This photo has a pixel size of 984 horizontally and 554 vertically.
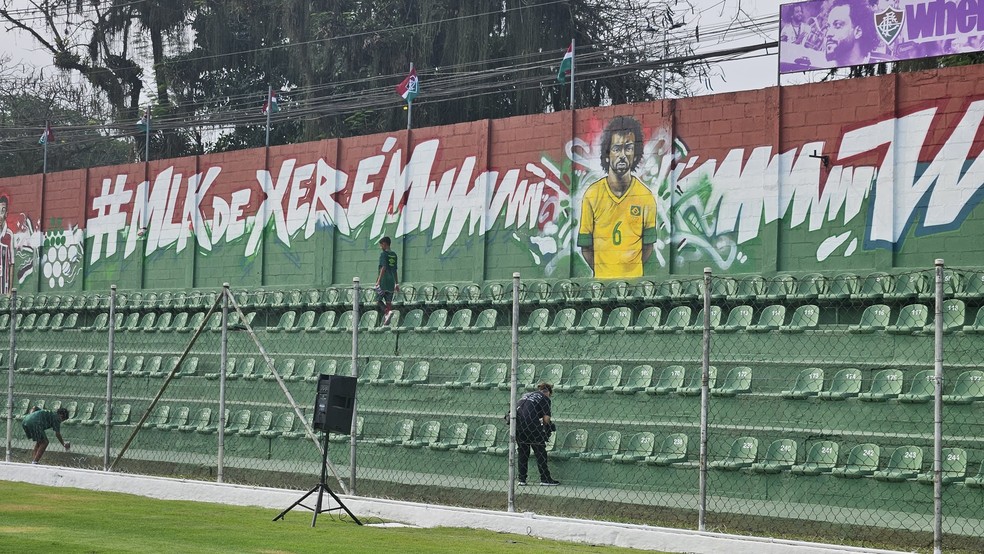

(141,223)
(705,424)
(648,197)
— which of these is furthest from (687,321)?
(141,223)

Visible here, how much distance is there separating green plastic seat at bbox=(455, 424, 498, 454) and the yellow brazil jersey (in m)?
4.82

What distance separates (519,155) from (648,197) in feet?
8.95

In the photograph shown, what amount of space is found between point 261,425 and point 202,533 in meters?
6.79

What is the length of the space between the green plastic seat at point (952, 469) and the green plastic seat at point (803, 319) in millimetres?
2729

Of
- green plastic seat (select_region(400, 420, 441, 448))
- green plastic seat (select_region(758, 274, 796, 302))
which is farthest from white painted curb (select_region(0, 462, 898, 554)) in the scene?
green plastic seat (select_region(758, 274, 796, 302))

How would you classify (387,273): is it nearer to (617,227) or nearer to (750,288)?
(617,227)

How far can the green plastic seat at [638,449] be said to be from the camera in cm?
1421

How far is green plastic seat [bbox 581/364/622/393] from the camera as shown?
15734 mm

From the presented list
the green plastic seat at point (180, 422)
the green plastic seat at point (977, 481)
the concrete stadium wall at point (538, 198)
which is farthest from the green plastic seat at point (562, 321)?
the green plastic seat at point (977, 481)

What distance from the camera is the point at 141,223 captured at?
27.2 meters

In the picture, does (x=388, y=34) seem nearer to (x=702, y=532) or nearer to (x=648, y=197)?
(x=648, y=197)

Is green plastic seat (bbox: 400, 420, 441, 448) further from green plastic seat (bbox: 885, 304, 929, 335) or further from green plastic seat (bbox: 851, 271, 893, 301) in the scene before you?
green plastic seat (bbox: 885, 304, 929, 335)

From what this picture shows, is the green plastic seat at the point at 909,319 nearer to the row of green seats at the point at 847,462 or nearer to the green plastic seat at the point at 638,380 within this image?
the row of green seats at the point at 847,462

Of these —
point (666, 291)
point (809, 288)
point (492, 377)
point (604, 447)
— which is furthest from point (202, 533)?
point (809, 288)
